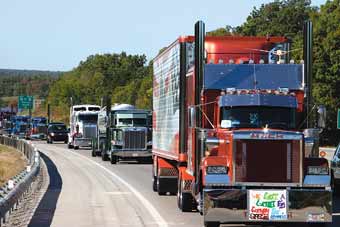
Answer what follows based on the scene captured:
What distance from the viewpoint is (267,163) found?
13.7 m

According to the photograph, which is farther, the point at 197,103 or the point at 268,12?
the point at 268,12

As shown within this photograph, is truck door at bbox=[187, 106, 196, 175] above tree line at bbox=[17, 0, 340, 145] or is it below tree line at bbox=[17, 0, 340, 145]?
below

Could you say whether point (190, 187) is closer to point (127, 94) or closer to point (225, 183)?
point (225, 183)

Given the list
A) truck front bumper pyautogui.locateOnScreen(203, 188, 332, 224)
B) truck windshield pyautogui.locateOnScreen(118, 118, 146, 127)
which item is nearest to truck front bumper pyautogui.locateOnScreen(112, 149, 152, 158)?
truck windshield pyautogui.locateOnScreen(118, 118, 146, 127)

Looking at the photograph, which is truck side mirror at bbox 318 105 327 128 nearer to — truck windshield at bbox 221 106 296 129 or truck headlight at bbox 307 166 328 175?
truck windshield at bbox 221 106 296 129

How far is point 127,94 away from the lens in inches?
5010

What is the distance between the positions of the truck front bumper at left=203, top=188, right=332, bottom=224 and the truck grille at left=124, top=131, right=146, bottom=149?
27292 millimetres

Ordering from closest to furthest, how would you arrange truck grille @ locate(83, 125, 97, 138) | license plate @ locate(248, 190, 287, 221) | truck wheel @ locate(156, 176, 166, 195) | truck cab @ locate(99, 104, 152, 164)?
license plate @ locate(248, 190, 287, 221) < truck wheel @ locate(156, 176, 166, 195) < truck cab @ locate(99, 104, 152, 164) < truck grille @ locate(83, 125, 97, 138)

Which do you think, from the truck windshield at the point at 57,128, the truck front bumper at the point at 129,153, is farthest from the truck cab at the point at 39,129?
the truck front bumper at the point at 129,153

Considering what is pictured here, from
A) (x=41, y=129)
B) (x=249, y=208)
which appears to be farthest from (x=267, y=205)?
(x=41, y=129)

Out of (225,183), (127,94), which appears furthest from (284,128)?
(127,94)

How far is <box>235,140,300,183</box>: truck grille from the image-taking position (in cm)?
1363

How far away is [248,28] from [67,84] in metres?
59.5

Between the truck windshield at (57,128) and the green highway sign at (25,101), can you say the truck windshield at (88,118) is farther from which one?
the green highway sign at (25,101)
